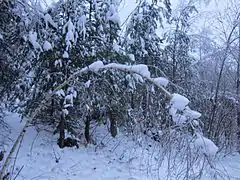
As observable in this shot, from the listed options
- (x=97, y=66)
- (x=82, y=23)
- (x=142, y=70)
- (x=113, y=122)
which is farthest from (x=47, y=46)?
(x=142, y=70)

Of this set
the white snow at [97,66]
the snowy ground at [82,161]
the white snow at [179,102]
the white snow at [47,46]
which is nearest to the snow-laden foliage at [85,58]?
the white snow at [47,46]

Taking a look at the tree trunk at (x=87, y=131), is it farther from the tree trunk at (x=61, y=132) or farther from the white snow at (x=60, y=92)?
the white snow at (x=60, y=92)

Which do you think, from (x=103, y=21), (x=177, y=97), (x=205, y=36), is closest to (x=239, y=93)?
(x=205, y=36)

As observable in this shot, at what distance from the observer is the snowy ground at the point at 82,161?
22.0 feet

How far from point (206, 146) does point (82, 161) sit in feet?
17.7

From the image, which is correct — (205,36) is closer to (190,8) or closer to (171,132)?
(190,8)

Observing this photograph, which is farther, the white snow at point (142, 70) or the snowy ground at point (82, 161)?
the snowy ground at point (82, 161)

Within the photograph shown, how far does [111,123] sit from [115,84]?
1496mm

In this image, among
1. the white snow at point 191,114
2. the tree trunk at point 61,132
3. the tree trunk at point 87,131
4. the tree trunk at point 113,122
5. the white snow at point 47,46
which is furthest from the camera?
the tree trunk at point 87,131

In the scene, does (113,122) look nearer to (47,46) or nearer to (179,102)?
(47,46)

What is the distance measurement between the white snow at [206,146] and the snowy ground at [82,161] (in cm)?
359

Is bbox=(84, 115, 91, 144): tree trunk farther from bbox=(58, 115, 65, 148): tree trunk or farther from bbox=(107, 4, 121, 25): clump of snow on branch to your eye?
bbox=(107, 4, 121, 25): clump of snow on branch

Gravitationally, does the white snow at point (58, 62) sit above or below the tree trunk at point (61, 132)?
above

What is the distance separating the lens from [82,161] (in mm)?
7473
